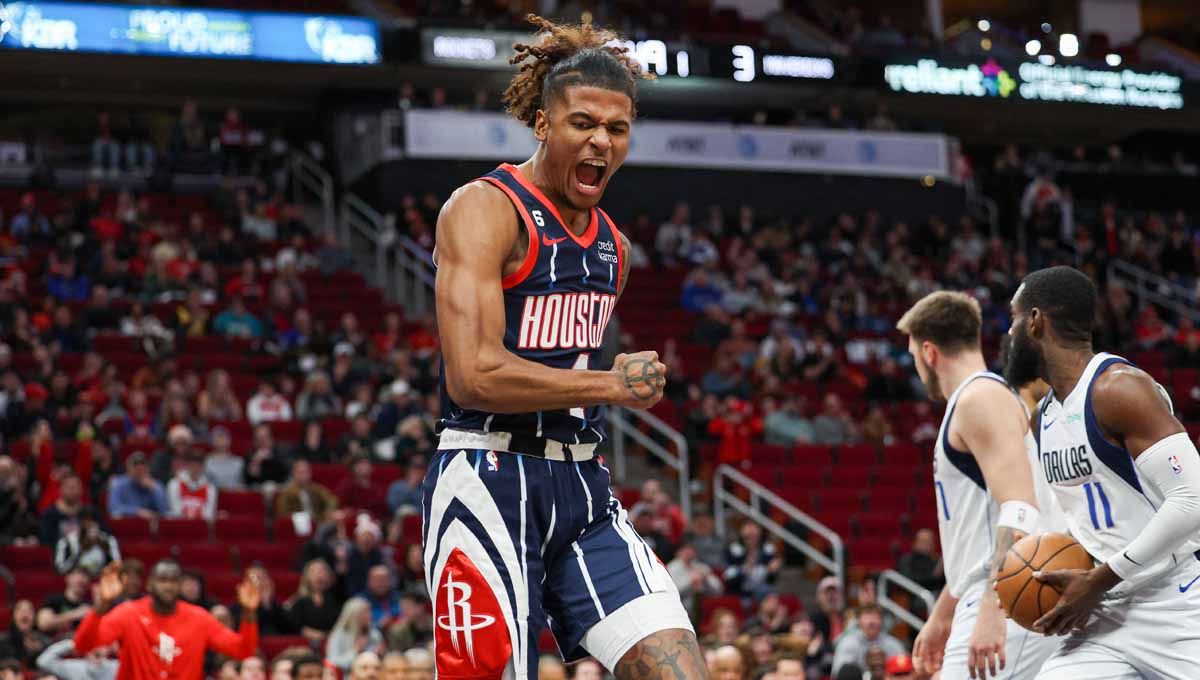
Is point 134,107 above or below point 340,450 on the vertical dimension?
above

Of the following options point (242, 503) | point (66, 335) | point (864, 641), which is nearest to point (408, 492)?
point (242, 503)

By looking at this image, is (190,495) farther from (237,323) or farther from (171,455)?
(237,323)

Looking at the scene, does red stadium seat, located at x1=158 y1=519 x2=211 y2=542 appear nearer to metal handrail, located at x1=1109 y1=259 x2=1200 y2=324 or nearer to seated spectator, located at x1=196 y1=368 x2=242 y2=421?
seated spectator, located at x1=196 y1=368 x2=242 y2=421

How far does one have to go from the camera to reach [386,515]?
14.5m

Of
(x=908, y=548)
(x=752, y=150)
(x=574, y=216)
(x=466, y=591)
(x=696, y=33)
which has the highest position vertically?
(x=696, y=33)

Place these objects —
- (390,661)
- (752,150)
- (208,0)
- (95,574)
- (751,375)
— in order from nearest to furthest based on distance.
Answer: (390,661)
(95,574)
(751,375)
(208,0)
(752,150)

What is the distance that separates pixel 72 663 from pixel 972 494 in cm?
648

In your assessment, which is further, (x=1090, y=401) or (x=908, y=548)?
(x=908, y=548)

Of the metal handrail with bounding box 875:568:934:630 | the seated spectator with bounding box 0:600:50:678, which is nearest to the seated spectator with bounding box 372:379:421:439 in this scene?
the metal handrail with bounding box 875:568:934:630

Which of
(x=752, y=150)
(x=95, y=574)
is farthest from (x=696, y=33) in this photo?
(x=95, y=574)

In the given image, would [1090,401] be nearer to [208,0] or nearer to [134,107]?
[208,0]

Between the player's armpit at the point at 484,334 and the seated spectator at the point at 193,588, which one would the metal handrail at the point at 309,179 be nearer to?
the seated spectator at the point at 193,588

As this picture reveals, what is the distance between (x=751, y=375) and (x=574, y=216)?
1475cm

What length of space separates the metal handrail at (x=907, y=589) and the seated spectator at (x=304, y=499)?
4813mm
